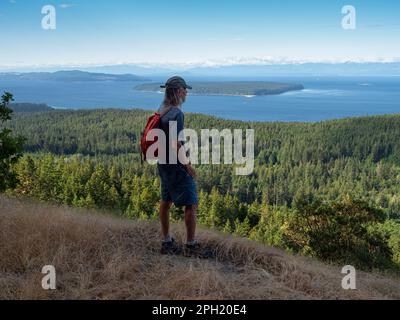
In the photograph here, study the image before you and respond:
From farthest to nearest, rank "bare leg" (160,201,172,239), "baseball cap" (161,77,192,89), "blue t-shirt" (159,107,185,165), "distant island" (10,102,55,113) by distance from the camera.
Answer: "distant island" (10,102,55,113)
"bare leg" (160,201,172,239)
"baseball cap" (161,77,192,89)
"blue t-shirt" (159,107,185,165)

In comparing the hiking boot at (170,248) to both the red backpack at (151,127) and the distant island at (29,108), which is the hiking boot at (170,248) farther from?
the distant island at (29,108)

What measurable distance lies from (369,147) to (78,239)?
133 metres

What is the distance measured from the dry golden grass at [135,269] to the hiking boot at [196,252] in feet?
0.41

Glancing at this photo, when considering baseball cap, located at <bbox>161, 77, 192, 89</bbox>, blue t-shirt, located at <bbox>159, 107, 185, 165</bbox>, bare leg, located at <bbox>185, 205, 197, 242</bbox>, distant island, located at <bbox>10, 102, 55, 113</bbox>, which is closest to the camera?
blue t-shirt, located at <bbox>159, 107, 185, 165</bbox>

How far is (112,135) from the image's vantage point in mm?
125625

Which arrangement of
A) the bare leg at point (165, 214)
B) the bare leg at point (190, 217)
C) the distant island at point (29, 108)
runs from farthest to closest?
the distant island at point (29, 108) → the bare leg at point (165, 214) → the bare leg at point (190, 217)

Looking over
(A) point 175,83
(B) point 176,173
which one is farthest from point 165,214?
(A) point 175,83

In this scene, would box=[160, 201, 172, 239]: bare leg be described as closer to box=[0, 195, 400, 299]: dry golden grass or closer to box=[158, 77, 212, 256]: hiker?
box=[158, 77, 212, 256]: hiker

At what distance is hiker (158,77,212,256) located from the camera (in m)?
4.08

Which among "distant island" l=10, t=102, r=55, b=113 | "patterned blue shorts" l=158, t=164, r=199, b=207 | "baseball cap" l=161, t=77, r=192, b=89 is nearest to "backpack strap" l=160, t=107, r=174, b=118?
"baseball cap" l=161, t=77, r=192, b=89

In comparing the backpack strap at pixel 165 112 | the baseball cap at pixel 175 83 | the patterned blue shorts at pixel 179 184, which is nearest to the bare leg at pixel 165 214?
the patterned blue shorts at pixel 179 184

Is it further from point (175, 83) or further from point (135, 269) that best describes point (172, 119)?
point (135, 269)

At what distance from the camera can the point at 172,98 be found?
4184 mm

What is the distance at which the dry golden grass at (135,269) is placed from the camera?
3.44 metres
